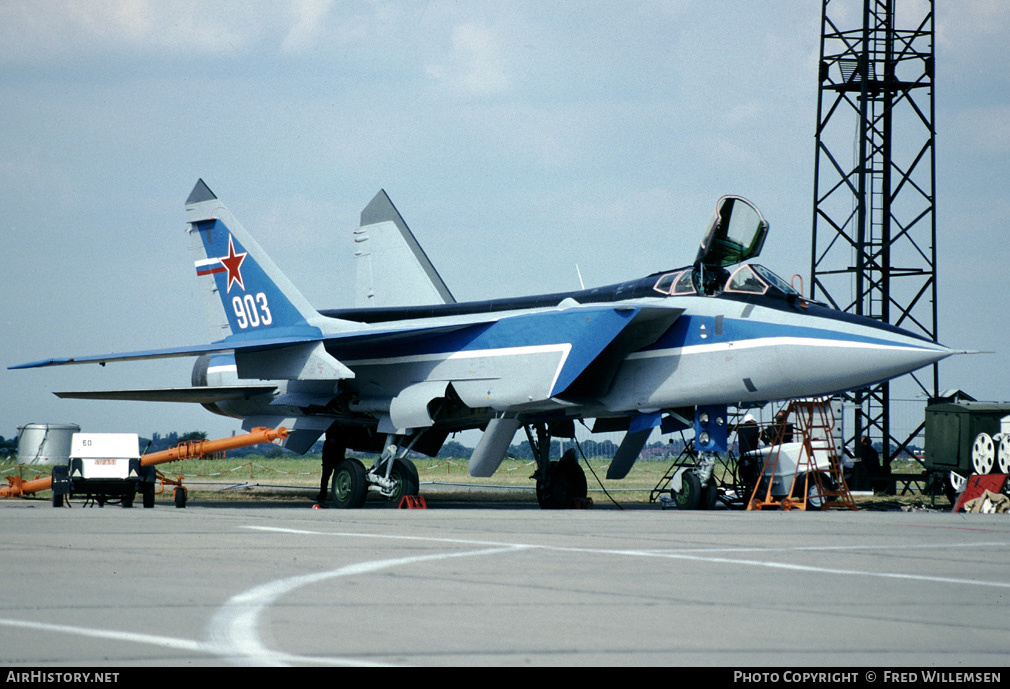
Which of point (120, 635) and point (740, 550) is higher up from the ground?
point (740, 550)

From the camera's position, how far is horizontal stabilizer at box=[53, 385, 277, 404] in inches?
708

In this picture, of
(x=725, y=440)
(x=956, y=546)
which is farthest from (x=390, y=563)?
(x=725, y=440)

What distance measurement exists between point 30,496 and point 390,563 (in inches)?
781

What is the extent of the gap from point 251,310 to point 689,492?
8129 mm

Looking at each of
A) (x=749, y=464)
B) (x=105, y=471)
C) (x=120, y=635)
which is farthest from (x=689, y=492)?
(x=120, y=635)

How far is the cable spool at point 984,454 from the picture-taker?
620 inches

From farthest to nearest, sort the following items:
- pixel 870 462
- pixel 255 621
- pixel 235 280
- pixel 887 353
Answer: pixel 870 462 → pixel 235 280 → pixel 887 353 → pixel 255 621

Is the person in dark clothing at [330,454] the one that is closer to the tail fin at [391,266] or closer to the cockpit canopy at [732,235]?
the tail fin at [391,266]

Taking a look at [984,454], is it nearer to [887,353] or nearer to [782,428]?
[782,428]

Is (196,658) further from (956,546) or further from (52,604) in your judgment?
(956,546)

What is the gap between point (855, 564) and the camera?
23.9 ft

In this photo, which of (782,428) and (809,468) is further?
(782,428)

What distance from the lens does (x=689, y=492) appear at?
45.2ft

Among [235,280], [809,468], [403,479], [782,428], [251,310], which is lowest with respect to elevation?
[403,479]
